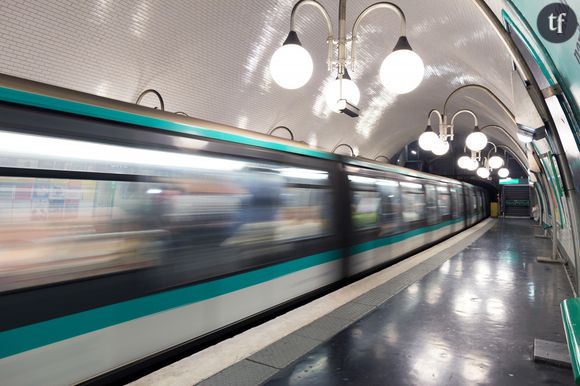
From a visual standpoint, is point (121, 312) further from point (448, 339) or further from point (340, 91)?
point (448, 339)

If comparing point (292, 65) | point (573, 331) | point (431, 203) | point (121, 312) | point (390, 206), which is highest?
point (292, 65)

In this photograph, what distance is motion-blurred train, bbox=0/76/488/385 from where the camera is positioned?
2572 millimetres

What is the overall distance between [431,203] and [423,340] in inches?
→ 341

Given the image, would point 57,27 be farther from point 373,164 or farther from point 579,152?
point 579,152

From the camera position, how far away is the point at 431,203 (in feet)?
39.2

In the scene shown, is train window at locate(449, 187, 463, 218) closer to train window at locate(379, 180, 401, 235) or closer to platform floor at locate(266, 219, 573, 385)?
train window at locate(379, 180, 401, 235)

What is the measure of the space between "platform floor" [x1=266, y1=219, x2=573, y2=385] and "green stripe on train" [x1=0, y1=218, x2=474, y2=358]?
1107 mm

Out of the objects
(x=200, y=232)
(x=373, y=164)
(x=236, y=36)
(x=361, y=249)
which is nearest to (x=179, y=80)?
(x=236, y=36)

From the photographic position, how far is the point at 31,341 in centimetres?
255

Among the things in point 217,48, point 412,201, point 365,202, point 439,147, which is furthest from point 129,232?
point 412,201

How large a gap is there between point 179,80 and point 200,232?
22.9ft

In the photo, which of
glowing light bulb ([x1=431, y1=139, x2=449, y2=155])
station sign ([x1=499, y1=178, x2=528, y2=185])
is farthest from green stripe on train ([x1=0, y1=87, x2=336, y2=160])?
station sign ([x1=499, y1=178, x2=528, y2=185])

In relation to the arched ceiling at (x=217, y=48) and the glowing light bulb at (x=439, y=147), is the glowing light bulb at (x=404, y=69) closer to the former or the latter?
the arched ceiling at (x=217, y=48)

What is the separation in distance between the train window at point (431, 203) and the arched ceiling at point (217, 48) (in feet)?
11.2
